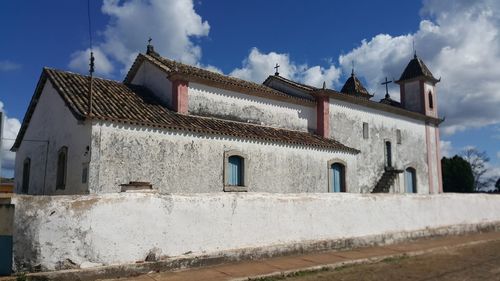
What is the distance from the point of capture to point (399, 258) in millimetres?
11078

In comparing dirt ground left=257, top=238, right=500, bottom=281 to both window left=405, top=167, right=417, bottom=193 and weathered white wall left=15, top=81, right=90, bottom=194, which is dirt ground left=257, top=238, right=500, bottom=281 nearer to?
weathered white wall left=15, top=81, right=90, bottom=194

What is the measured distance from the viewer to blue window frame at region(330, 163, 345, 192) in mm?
18752

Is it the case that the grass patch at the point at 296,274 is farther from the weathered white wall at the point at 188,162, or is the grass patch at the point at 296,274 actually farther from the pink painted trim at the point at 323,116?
the pink painted trim at the point at 323,116

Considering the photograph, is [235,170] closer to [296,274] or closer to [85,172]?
[85,172]

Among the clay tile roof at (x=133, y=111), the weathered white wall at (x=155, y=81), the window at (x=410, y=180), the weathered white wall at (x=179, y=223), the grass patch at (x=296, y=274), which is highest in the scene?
the weathered white wall at (x=155, y=81)

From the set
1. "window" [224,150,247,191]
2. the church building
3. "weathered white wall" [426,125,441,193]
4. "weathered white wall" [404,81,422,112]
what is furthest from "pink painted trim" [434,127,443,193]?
"window" [224,150,247,191]

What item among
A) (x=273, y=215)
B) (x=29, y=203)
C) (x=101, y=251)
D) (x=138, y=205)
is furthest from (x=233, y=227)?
(x=29, y=203)

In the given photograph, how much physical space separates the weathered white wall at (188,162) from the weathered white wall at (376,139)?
397 cm

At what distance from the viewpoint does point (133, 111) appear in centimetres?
1384

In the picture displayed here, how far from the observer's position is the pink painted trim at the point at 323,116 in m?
20.4

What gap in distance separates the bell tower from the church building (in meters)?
4.50

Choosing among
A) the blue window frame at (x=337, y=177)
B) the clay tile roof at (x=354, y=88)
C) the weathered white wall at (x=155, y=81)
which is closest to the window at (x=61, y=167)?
the weathered white wall at (x=155, y=81)

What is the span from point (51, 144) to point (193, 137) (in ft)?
16.6

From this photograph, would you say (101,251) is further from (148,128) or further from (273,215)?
(148,128)
